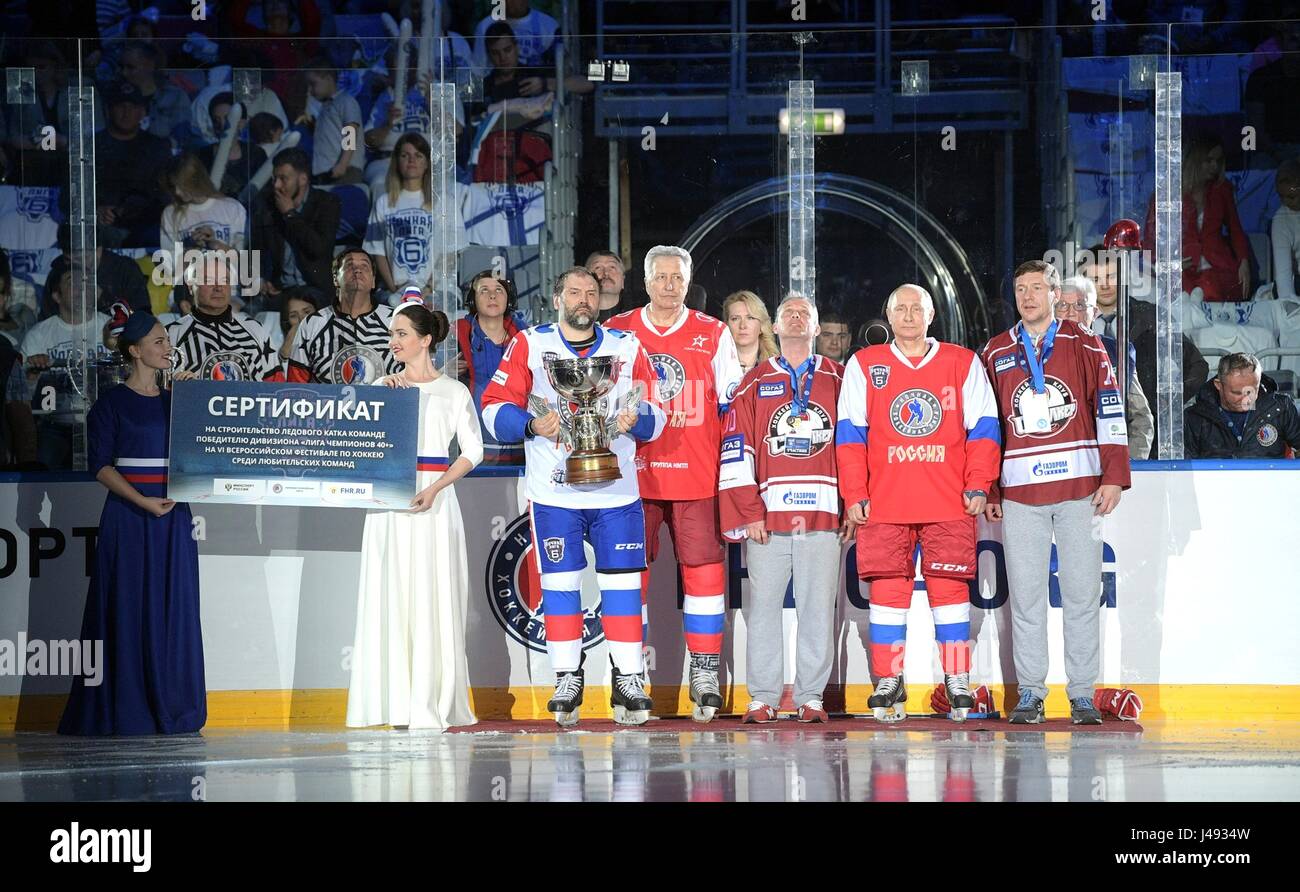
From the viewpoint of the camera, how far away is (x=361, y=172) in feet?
21.8

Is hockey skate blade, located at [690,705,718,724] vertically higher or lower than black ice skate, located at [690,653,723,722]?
lower

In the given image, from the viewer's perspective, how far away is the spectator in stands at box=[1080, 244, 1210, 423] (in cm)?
654

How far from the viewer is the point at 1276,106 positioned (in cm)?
659

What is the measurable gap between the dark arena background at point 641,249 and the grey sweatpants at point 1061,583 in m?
0.48

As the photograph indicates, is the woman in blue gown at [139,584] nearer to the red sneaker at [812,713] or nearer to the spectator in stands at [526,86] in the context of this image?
the spectator in stands at [526,86]

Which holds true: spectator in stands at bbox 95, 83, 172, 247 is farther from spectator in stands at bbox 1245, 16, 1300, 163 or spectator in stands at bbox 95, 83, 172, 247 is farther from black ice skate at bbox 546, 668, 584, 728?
spectator in stands at bbox 1245, 16, 1300, 163

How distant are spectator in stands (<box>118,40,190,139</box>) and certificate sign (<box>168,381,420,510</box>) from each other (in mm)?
1349

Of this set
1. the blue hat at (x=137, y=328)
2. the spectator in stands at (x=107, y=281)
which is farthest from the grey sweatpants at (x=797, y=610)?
the spectator in stands at (x=107, y=281)

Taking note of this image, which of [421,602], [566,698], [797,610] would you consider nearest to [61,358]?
[421,602]

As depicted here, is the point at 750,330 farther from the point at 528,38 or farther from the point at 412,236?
the point at 528,38

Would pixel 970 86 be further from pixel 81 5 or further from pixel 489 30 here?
pixel 81 5

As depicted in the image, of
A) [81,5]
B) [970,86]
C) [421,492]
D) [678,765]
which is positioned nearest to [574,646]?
[421,492]

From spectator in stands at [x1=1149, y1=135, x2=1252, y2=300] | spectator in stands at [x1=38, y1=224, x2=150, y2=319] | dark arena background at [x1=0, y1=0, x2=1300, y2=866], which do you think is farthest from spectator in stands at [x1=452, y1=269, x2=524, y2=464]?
spectator in stands at [x1=1149, y1=135, x2=1252, y2=300]
